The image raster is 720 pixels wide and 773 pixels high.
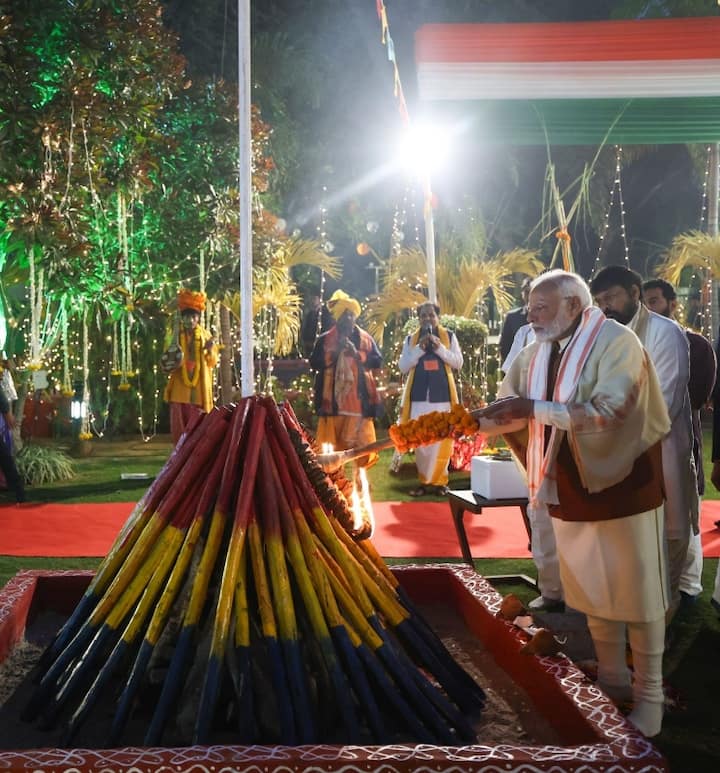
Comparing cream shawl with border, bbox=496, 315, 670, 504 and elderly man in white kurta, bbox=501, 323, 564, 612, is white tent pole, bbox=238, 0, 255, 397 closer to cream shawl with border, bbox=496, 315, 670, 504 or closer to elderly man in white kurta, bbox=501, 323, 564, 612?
cream shawl with border, bbox=496, 315, 670, 504

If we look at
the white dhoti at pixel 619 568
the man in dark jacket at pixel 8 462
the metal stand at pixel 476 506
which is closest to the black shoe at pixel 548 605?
the metal stand at pixel 476 506

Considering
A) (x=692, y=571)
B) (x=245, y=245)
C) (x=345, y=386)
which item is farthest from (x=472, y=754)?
(x=345, y=386)

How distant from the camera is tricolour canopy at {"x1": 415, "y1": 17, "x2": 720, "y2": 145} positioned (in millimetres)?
6605

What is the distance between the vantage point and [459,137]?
23.9ft

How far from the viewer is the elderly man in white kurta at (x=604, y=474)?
3.00 m

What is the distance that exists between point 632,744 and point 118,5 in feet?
28.3

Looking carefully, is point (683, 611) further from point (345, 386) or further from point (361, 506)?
point (345, 386)

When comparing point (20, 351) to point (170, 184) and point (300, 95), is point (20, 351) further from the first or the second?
point (300, 95)

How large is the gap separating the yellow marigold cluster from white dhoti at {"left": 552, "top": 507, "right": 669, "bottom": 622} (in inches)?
22.5

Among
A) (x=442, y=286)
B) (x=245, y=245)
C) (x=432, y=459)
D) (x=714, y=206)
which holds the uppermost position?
(x=714, y=206)

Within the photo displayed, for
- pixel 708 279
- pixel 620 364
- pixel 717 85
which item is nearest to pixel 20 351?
pixel 717 85

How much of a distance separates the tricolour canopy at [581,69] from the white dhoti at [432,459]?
2927 millimetres

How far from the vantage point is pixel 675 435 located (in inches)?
189

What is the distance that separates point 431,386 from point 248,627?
647 centimetres
